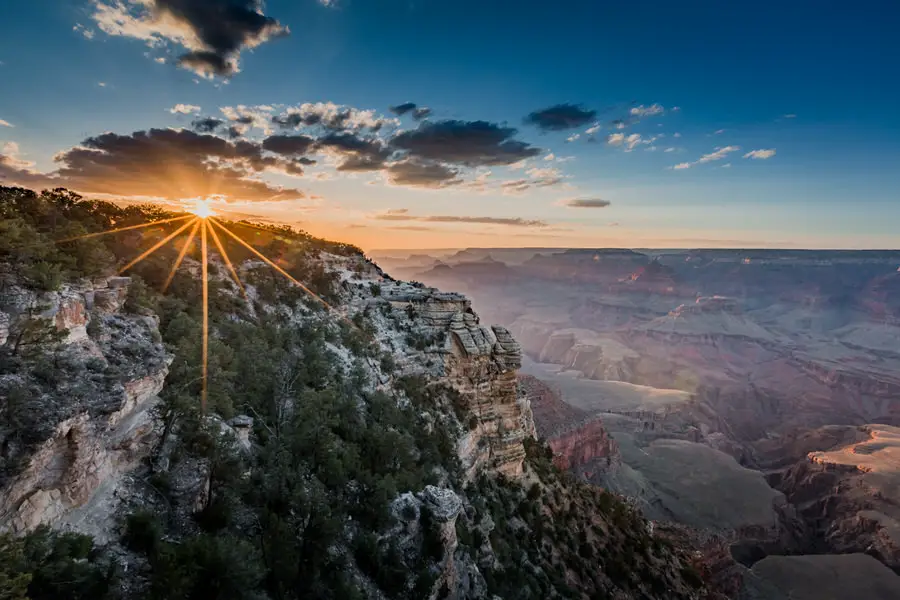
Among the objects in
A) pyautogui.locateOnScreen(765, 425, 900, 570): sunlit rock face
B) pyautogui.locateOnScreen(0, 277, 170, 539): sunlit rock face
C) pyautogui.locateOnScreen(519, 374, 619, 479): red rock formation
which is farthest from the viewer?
pyautogui.locateOnScreen(519, 374, 619, 479): red rock formation

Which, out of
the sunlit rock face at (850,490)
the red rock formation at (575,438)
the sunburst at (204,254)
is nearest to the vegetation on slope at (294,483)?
the sunburst at (204,254)

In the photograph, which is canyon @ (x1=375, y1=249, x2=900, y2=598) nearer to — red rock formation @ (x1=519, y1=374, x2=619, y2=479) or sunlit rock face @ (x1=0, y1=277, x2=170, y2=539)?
red rock formation @ (x1=519, y1=374, x2=619, y2=479)

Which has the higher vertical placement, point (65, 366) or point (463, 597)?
point (65, 366)

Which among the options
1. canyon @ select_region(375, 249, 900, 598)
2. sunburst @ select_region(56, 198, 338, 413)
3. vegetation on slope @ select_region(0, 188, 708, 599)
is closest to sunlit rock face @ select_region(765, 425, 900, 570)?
canyon @ select_region(375, 249, 900, 598)

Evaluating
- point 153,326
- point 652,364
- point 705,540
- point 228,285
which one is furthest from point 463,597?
point 652,364

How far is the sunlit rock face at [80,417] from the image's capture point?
7.54m

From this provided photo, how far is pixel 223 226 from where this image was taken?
37.5 meters

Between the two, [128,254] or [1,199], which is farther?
[128,254]

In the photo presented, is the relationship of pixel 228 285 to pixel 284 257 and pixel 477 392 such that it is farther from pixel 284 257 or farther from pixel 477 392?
pixel 477 392

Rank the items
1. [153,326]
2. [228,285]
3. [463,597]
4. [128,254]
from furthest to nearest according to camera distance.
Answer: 1. [228,285]
2. [128,254]
3. [463,597]
4. [153,326]

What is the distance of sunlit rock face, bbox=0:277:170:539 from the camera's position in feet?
24.7

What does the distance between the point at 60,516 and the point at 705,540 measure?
56907 millimetres

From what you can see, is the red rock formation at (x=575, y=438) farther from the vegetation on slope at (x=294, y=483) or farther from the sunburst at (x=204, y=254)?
the sunburst at (x=204, y=254)

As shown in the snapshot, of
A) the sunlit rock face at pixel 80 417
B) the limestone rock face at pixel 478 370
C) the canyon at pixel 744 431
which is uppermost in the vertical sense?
the sunlit rock face at pixel 80 417
